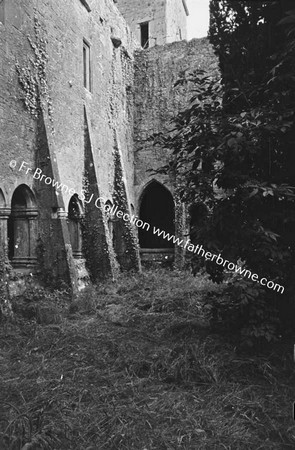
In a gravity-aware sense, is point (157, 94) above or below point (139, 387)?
above

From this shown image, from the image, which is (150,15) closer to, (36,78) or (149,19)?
(149,19)

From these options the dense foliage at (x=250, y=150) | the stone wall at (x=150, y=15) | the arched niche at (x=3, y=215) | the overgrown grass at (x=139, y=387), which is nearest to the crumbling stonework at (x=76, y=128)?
the arched niche at (x=3, y=215)

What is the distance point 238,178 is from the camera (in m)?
5.07

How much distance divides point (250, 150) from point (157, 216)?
13555mm

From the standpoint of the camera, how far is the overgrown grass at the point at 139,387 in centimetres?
343

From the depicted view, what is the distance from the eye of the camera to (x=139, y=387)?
4422 mm

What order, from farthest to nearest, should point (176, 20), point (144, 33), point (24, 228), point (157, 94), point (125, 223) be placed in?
1. point (176, 20)
2. point (144, 33)
3. point (157, 94)
4. point (125, 223)
5. point (24, 228)

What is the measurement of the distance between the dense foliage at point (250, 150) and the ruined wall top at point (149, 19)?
16.2 metres

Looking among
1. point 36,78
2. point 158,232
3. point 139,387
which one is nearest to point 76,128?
point 36,78

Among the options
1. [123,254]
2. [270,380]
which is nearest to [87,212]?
[123,254]

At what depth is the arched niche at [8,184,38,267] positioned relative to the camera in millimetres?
8883

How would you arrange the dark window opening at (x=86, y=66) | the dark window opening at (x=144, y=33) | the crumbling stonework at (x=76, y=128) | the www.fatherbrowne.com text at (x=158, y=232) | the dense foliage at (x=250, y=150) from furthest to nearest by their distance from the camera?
the dark window opening at (x=144, y=33)
the dark window opening at (x=86, y=66)
the crumbling stonework at (x=76, y=128)
the www.fatherbrowne.com text at (x=158, y=232)
the dense foliage at (x=250, y=150)

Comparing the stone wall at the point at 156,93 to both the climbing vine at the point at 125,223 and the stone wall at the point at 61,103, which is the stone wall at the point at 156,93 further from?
the climbing vine at the point at 125,223

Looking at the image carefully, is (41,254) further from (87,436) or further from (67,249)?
(87,436)
